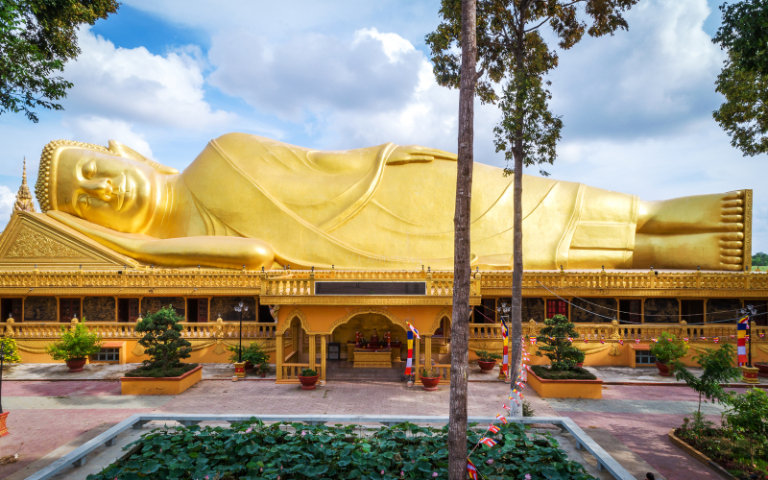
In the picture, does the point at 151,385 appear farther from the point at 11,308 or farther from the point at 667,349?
the point at 667,349

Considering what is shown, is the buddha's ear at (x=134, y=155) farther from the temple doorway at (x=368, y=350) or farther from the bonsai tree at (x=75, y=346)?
the temple doorway at (x=368, y=350)

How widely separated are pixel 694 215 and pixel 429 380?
12.2 metres

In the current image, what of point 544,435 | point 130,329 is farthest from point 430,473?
point 130,329

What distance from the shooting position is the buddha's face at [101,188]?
56.9ft

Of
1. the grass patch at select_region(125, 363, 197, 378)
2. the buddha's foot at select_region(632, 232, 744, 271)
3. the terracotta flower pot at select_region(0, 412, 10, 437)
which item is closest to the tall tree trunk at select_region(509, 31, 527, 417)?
the grass patch at select_region(125, 363, 197, 378)

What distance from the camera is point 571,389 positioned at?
1130 centimetres

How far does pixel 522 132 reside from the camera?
10.3 metres

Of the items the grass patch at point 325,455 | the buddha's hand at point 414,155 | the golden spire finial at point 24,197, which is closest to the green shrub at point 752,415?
the grass patch at point 325,455

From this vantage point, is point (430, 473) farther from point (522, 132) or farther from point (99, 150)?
point (99, 150)

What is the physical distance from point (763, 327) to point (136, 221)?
22222 mm

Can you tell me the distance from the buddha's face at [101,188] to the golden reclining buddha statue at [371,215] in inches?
1.5

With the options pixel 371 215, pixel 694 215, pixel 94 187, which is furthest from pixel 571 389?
pixel 94 187

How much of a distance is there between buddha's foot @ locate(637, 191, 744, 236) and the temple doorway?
10458 mm

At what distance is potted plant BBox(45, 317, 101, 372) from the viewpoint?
43.9 ft
